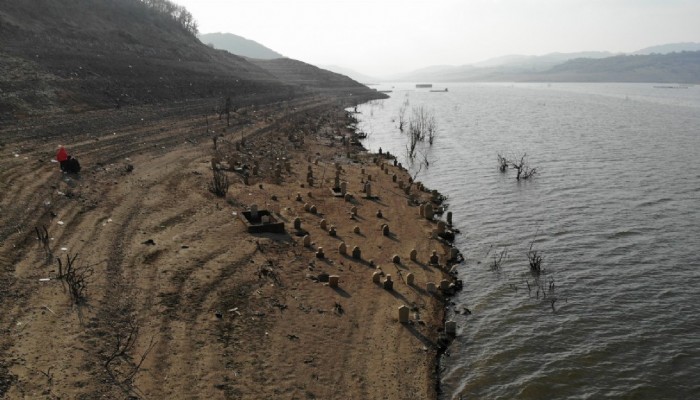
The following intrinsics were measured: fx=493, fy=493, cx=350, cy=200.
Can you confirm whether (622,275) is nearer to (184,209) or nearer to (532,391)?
(532,391)

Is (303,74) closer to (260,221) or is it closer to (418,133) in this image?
(418,133)

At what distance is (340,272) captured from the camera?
45.1 feet

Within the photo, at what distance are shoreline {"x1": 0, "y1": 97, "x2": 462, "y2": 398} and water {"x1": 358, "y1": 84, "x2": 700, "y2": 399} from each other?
1.49 m

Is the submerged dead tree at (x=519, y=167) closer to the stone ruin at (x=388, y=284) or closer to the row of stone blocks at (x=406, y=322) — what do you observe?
the stone ruin at (x=388, y=284)

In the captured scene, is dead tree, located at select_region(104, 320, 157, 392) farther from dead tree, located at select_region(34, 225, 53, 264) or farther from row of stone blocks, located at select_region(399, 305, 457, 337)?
row of stone blocks, located at select_region(399, 305, 457, 337)

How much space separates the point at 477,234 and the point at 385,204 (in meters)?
4.07

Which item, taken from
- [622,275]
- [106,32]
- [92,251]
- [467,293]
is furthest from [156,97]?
[622,275]

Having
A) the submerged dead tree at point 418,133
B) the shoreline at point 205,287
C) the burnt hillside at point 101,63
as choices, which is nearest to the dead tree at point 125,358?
the shoreline at point 205,287

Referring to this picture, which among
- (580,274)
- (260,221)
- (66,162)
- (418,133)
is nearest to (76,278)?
(260,221)

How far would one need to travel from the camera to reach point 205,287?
11.4 meters

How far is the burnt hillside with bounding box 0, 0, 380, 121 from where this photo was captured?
27750 mm

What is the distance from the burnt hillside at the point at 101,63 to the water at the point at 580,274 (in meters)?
20.0

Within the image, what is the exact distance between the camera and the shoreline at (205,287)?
8570 millimetres

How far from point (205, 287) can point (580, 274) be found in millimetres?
11230
